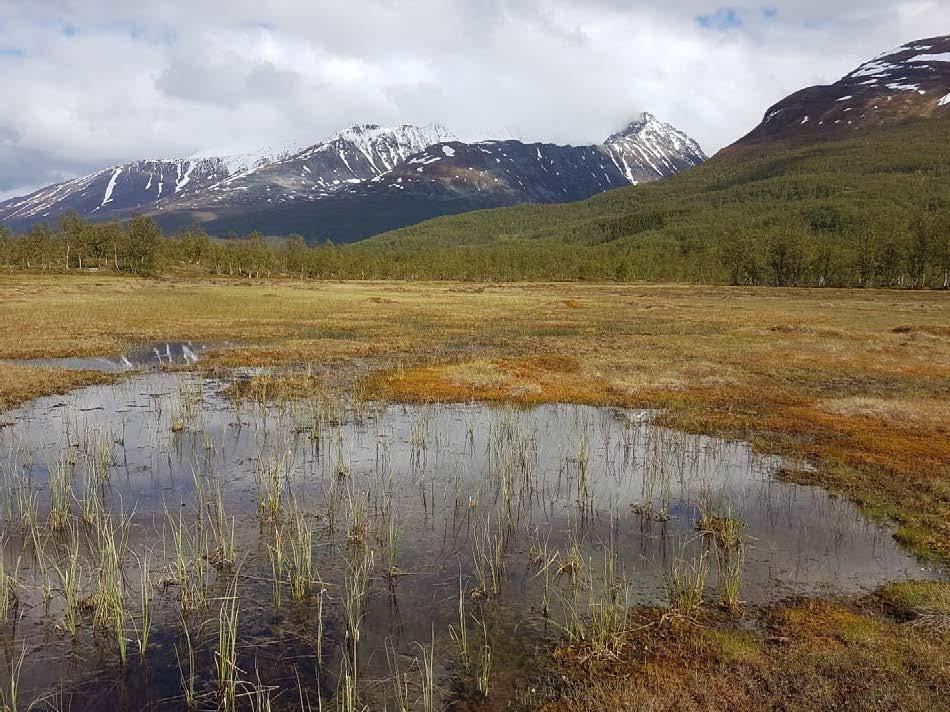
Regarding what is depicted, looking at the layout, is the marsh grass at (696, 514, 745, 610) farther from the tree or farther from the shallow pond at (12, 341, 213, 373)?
the tree

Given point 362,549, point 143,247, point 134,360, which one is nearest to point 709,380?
point 362,549

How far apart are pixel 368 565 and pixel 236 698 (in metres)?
3.73

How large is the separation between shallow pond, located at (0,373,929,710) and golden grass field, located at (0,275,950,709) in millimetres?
1131

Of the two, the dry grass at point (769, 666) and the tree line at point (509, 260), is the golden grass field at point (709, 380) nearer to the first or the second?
the dry grass at point (769, 666)

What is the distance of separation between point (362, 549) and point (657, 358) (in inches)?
1137

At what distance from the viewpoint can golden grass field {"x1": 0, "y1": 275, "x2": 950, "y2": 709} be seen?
29.4 feet

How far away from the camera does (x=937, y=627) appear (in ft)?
32.2

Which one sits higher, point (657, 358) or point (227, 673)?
point (657, 358)

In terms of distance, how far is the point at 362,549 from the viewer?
42.0 feet

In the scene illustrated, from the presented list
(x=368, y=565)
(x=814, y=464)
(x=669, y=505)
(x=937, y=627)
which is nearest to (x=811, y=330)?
(x=814, y=464)

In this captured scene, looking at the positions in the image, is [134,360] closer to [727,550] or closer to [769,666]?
[727,550]

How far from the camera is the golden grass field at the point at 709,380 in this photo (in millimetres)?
8961

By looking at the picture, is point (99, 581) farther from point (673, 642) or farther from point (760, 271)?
point (760, 271)

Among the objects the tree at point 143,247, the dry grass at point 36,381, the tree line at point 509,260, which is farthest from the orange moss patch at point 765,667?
the tree line at point 509,260
